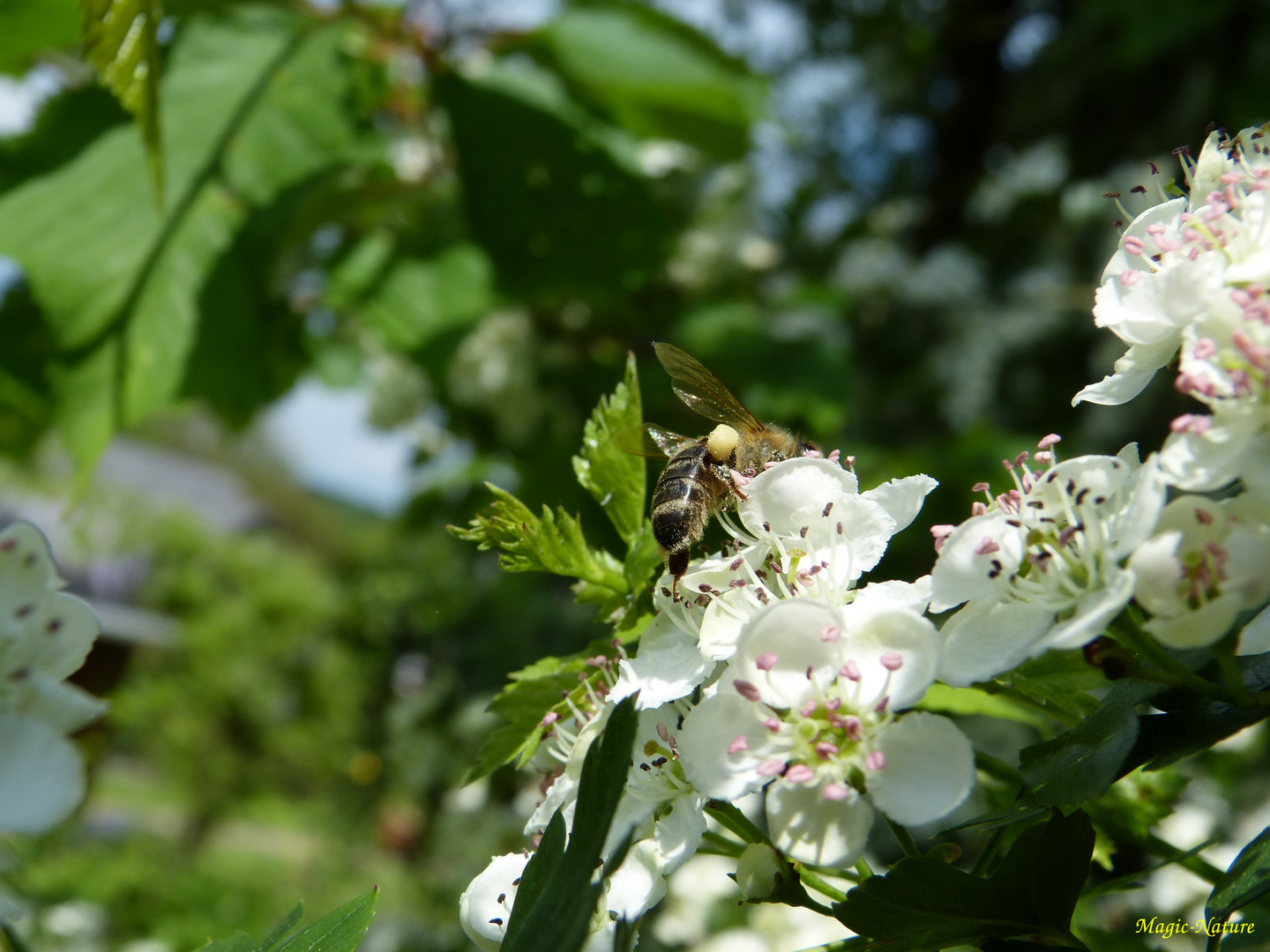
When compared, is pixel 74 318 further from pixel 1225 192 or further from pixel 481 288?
pixel 1225 192

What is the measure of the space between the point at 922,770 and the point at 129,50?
90 centimetres

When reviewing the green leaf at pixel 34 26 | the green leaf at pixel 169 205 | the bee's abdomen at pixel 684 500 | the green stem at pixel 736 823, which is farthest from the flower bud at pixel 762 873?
the green leaf at pixel 34 26

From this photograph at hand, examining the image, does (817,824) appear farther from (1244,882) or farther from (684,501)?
(684,501)

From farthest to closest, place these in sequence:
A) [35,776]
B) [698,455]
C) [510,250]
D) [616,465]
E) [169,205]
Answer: [510,250]
[169,205]
[698,455]
[616,465]
[35,776]

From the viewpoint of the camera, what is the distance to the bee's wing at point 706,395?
1050 millimetres

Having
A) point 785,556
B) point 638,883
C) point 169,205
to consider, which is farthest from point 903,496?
point 169,205

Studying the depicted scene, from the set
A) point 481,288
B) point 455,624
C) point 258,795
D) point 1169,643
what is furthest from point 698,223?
point 258,795

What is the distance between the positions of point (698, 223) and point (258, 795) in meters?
9.15

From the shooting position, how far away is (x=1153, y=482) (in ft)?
1.58

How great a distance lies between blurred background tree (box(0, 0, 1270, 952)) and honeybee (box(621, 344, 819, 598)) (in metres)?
0.42

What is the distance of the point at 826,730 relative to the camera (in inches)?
20.8

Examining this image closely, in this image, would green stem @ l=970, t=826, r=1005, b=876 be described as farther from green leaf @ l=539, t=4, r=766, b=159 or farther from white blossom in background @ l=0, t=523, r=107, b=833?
green leaf @ l=539, t=4, r=766, b=159

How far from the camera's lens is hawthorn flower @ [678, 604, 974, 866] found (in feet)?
1.64

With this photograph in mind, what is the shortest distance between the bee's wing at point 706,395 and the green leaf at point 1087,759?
0.61 metres
